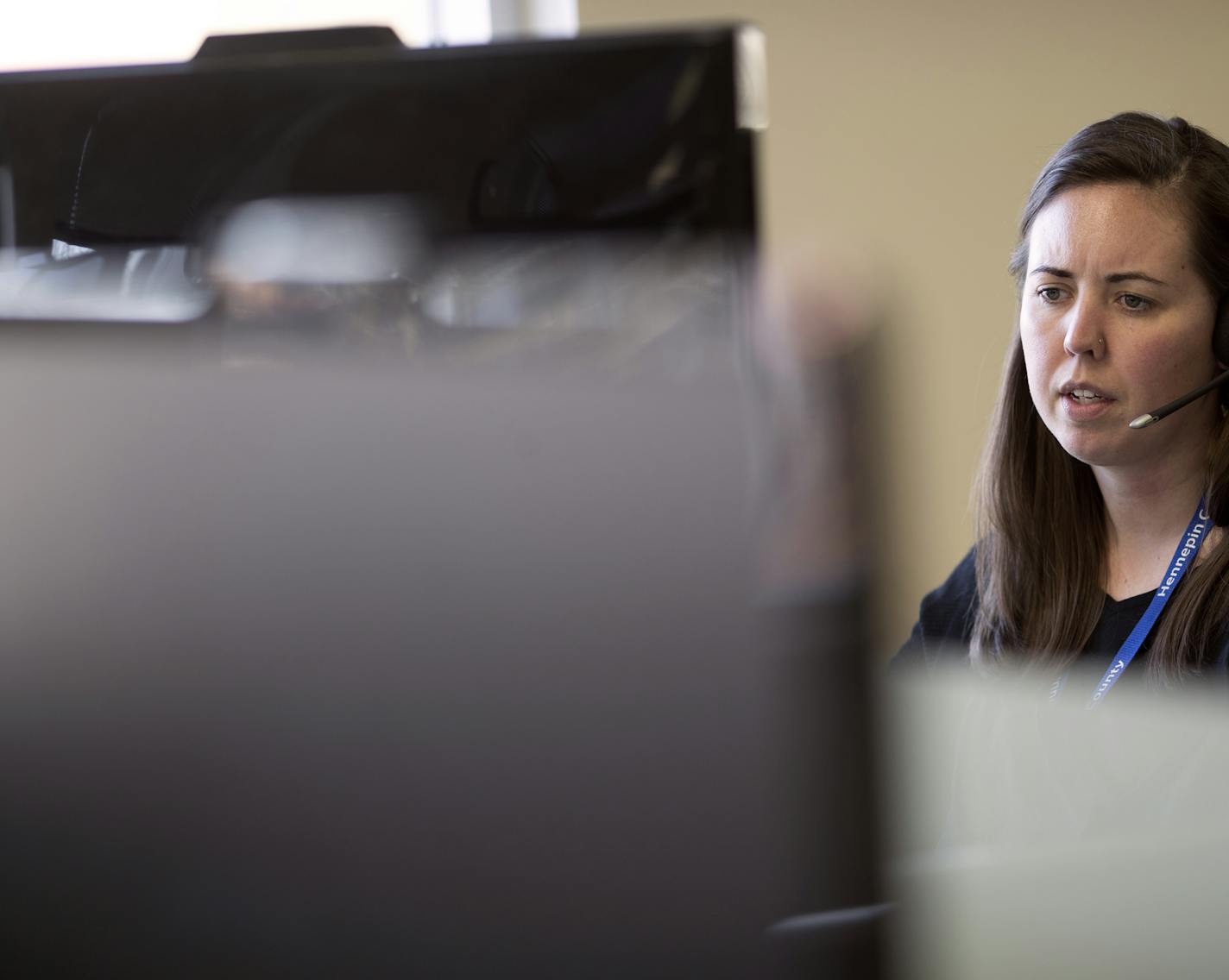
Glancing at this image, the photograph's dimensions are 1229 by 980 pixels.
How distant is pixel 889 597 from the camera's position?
349mm

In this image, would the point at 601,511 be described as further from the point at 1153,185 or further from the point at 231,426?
the point at 1153,185

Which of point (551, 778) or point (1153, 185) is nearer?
point (551, 778)

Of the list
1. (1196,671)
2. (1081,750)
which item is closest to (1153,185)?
(1196,671)

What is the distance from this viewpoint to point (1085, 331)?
1.26m

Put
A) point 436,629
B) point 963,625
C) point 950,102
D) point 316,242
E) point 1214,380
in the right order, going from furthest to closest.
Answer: point 950,102 < point 963,625 < point 1214,380 < point 316,242 < point 436,629

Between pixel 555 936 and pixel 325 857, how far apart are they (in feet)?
0.26

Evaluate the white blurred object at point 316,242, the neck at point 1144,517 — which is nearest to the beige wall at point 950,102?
the neck at point 1144,517

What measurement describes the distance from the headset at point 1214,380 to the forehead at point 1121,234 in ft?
0.19

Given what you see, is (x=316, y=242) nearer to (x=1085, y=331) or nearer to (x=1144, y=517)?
(x=1085, y=331)

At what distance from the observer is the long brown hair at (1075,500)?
1.21m

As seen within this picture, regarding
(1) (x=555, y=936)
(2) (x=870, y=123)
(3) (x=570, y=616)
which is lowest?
(1) (x=555, y=936)

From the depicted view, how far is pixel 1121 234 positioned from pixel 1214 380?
165 millimetres

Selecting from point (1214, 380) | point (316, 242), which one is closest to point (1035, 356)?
point (1214, 380)

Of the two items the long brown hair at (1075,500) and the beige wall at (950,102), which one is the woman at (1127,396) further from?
the beige wall at (950,102)
